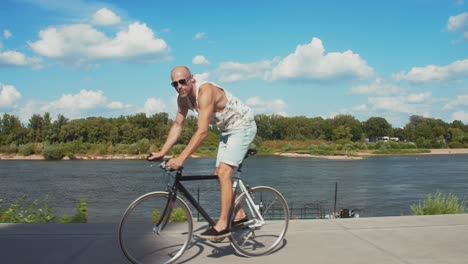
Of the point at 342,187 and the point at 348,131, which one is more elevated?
the point at 348,131

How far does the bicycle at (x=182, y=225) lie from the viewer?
169 inches

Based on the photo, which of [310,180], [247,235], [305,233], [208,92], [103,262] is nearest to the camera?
[208,92]

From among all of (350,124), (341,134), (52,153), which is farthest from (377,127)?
(52,153)

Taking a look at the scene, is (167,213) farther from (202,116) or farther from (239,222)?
(202,116)

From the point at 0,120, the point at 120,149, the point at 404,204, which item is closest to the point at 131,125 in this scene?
the point at 120,149

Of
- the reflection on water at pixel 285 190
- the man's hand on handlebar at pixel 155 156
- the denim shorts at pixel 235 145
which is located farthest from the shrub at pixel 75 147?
the man's hand on handlebar at pixel 155 156

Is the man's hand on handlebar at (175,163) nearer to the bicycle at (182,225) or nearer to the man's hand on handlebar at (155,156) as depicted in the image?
the bicycle at (182,225)

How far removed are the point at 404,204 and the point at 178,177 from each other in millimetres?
34793

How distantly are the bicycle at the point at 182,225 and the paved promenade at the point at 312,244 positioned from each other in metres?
0.15

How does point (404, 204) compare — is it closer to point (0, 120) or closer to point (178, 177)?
point (178, 177)

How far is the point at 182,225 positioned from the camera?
516 cm

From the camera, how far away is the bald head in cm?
421

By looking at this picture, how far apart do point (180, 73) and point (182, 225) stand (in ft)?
5.81

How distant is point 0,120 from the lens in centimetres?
12362
